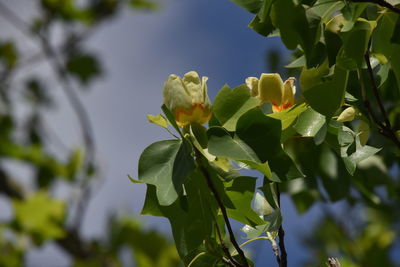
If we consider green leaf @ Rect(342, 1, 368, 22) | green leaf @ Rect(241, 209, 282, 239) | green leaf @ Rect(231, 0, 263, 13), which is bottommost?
green leaf @ Rect(241, 209, 282, 239)

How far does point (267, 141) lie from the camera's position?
2.11 ft

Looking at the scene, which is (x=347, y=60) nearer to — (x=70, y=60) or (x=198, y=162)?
(x=198, y=162)

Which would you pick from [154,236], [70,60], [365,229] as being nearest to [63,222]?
[154,236]

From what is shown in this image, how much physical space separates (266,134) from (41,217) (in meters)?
2.53

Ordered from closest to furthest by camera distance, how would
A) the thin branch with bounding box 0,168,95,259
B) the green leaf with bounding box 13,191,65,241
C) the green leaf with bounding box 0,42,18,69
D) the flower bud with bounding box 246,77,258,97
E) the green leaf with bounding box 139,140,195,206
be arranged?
the green leaf with bounding box 139,140,195,206 < the flower bud with bounding box 246,77,258,97 < the green leaf with bounding box 13,191,65,241 < the thin branch with bounding box 0,168,95,259 < the green leaf with bounding box 0,42,18,69

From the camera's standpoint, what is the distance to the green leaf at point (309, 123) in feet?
2.19

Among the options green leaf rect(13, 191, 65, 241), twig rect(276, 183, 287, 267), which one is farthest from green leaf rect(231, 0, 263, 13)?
green leaf rect(13, 191, 65, 241)

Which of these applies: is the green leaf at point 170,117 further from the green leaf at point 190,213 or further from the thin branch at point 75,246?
the thin branch at point 75,246

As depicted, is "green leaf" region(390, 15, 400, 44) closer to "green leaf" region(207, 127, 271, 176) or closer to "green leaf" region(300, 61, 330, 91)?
"green leaf" region(300, 61, 330, 91)

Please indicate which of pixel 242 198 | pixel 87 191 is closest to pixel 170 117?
pixel 242 198

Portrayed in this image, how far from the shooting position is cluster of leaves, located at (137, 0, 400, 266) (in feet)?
2.10

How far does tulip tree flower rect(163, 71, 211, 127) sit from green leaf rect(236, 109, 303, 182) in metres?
0.05

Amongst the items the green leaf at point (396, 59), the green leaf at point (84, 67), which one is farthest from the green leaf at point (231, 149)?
the green leaf at point (84, 67)

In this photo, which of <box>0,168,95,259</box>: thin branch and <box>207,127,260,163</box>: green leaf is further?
<box>0,168,95,259</box>: thin branch
